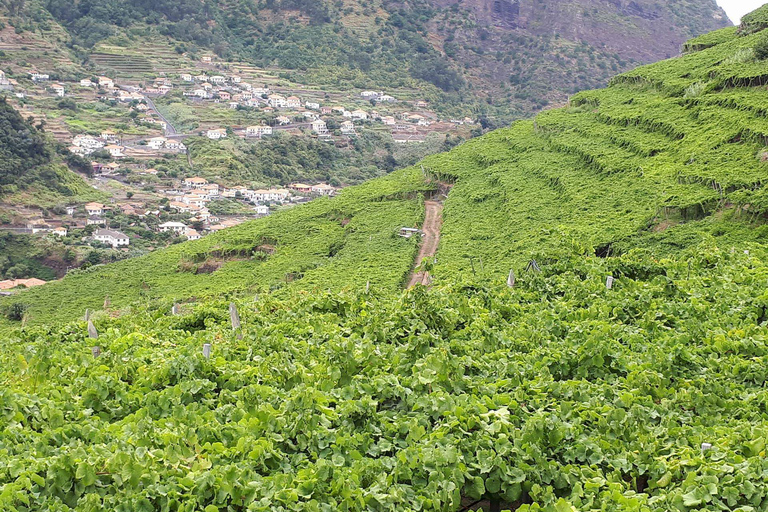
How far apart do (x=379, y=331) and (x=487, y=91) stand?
98196 mm

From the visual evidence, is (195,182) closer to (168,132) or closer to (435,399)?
(168,132)

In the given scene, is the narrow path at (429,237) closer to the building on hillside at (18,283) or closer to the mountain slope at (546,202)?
the mountain slope at (546,202)

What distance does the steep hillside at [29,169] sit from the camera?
47.3 meters

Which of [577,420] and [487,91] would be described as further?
[487,91]

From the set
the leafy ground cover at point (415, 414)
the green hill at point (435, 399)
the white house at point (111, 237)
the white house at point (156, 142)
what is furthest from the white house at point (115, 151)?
the leafy ground cover at point (415, 414)

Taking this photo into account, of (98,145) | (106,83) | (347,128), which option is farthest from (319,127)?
(106,83)

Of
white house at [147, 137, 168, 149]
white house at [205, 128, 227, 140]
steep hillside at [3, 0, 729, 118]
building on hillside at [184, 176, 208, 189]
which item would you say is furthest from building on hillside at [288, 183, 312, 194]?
steep hillside at [3, 0, 729, 118]

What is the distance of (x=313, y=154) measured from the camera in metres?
68.6

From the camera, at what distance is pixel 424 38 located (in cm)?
10750

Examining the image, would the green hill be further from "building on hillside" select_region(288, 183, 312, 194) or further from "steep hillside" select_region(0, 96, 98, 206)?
"building on hillside" select_region(288, 183, 312, 194)

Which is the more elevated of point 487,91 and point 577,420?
point 487,91

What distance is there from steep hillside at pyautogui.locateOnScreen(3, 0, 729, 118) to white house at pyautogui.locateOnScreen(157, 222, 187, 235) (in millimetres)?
46610

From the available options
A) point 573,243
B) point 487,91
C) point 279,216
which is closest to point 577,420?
point 573,243

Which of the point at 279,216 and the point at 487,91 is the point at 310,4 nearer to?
the point at 487,91
